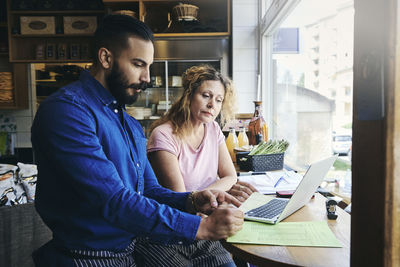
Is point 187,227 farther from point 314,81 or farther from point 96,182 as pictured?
point 314,81

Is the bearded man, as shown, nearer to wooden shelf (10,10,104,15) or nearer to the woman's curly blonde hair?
the woman's curly blonde hair

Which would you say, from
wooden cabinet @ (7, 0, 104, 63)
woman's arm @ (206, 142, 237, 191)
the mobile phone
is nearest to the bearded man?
the mobile phone

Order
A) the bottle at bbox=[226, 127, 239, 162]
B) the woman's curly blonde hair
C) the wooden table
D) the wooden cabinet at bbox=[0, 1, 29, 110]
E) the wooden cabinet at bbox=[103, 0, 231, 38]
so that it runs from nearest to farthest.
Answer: the wooden table → the woman's curly blonde hair → the bottle at bbox=[226, 127, 239, 162] → the wooden cabinet at bbox=[103, 0, 231, 38] → the wooden cabinet at bbox=[0, 1, 29, 110]

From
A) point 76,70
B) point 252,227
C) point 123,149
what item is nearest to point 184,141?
point 123,149

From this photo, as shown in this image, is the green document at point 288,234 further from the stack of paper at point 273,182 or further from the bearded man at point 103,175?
the stack of paper at point 273,182

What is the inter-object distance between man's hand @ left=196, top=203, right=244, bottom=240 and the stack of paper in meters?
0.50

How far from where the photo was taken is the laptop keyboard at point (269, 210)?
3.80 ft

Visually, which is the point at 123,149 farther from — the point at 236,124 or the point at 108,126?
the point at 236,124

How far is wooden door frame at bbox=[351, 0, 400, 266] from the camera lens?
0.53 m

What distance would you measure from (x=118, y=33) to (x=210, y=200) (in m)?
0.71

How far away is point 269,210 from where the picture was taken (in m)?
1.21

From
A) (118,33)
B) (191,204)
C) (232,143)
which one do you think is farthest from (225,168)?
(118,33)

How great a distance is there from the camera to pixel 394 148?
1.75 ft

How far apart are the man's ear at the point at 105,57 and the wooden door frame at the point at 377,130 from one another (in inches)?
35.4
